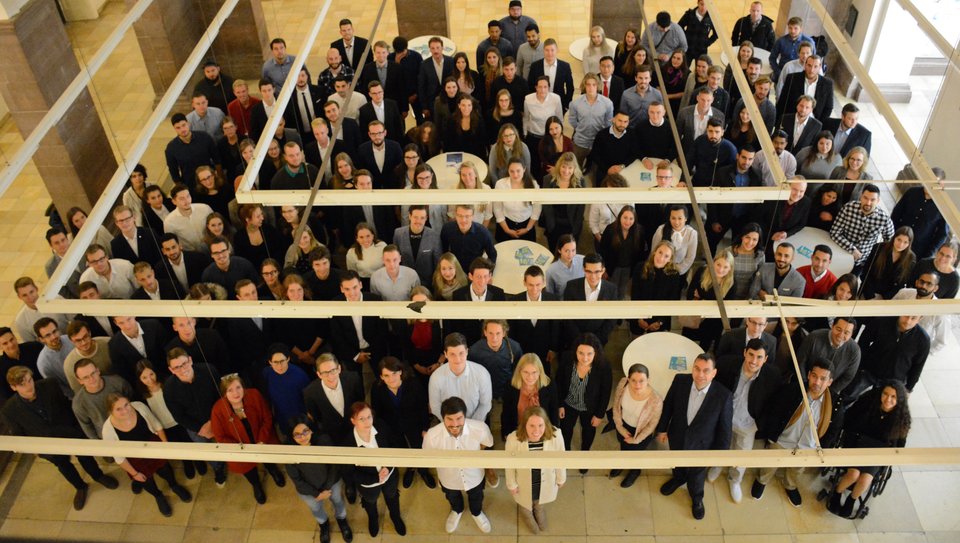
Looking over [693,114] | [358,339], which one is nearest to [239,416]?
[358,339]

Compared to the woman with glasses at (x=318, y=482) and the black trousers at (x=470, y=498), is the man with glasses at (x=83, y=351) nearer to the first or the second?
the woman with glasses at (x=318, y=482)

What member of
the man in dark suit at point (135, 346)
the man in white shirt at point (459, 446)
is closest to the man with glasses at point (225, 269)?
the man in dark suit at point (135, 346)

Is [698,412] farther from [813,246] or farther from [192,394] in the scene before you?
[192,394]

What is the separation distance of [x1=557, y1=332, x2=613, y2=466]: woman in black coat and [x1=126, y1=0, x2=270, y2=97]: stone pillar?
23.6ft

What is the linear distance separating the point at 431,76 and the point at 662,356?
417cm

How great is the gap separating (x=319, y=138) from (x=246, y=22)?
473 centimetres

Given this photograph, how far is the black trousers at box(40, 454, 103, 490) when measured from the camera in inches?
233

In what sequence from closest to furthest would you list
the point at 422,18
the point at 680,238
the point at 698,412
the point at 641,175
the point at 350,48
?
1. the point at 698,412
2. the point at 680,238
3. the point at 641,175
4. the point at 350,48
5. the point at 422,18

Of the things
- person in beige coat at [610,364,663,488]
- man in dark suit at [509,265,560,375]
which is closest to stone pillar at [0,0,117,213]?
man in dark suit at [509,265,560,375]

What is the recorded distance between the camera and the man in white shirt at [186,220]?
6.63m

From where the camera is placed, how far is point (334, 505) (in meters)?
5.59

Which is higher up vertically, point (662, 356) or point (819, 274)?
point (819, 274)

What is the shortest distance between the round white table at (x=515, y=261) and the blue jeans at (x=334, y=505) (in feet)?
6.25

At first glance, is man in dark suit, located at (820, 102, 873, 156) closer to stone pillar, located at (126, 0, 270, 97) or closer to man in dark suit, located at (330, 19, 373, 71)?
man in dark suit, located at (330, 19, 373, 71)
